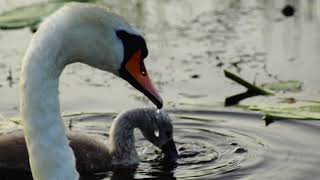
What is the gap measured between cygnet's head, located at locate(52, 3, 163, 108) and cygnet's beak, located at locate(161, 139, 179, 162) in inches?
135

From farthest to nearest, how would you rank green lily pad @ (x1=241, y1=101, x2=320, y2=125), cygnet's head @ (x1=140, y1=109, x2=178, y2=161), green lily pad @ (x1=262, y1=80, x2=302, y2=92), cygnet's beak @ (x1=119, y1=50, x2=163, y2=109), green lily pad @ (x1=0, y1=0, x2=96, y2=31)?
green lily pad @ (x1=0, y1=0, x2=96, y2=31) → green lily pad @ (x1=262, y1=80, x2=302, y2=92) → green lily pad @ (x1=241, y1=101, x2=320, y2=125) → cygnet's head @ (x1=140, y1=109, x2=178, y2=161) → cygnet's beak @ (x1=119, y1=50, x2=163, y2=109)

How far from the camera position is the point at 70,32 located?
167 inches

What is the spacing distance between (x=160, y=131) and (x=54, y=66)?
4.32 meters

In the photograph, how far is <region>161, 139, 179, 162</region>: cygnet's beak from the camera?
8156mm

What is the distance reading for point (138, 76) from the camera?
16.0 feet

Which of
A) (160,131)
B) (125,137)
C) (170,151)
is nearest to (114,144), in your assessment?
(125,137)

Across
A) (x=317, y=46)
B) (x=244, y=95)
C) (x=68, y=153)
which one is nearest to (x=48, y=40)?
(x=68, y=153)

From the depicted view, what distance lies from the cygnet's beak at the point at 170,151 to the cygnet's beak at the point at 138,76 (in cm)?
324

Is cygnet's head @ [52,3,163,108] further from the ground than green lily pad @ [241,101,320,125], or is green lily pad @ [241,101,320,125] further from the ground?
cygnet's head @ [52,3,163,108]

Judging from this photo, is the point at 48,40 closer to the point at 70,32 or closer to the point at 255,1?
the point at 70,32

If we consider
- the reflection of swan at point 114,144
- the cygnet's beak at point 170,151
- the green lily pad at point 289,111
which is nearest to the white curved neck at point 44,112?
the reflection of swan at point 114,144

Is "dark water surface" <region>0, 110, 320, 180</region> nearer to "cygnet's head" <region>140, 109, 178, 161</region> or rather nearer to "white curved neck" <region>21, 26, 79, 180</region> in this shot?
"cygnet's head" <region>140, 109, 178, 161</region>

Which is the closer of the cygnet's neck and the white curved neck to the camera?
the white curved neck

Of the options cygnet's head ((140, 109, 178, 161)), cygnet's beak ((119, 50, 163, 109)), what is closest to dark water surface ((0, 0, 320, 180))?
cygnet's head ((140, 109, 178, 161))
